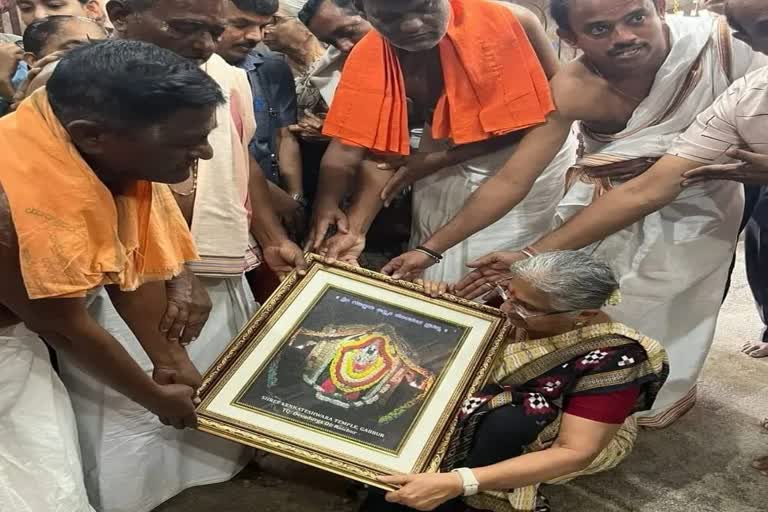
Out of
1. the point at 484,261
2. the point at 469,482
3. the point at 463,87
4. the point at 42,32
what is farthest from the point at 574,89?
the point at 42,32

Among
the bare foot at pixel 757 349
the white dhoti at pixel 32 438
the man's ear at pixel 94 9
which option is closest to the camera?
the white dhoti at pixel 32 438

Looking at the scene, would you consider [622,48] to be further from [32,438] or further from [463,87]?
[32,438]

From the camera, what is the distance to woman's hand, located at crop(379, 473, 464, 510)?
195cm

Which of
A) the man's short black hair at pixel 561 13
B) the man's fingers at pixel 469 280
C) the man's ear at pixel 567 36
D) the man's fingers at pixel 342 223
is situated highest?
the man's short black hair at pixel 561 13

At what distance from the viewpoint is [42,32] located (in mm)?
2475

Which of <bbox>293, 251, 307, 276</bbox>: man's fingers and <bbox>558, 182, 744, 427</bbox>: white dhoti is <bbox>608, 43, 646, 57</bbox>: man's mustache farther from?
<bbox>293, 251, 307, 276</bbox>: man's fingers

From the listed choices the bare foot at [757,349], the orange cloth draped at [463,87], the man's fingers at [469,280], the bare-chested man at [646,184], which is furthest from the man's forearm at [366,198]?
the bare foot at [757,349]

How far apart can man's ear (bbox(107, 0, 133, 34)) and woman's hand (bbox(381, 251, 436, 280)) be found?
46.7 inches

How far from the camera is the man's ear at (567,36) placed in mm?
2326

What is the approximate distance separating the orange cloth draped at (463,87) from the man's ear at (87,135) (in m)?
1.22

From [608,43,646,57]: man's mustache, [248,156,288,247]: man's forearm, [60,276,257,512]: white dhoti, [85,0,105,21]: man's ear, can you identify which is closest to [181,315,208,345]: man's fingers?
[60,276,257,512]: white dhoti

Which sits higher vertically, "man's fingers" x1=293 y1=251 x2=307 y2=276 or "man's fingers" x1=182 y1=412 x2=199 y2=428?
"man's fingers" x1=293 y1=251 x2=307 y2=276

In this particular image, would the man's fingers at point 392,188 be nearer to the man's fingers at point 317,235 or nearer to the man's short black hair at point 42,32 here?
the man's fingers at point 317,235

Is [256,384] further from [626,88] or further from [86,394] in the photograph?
[626,88]
